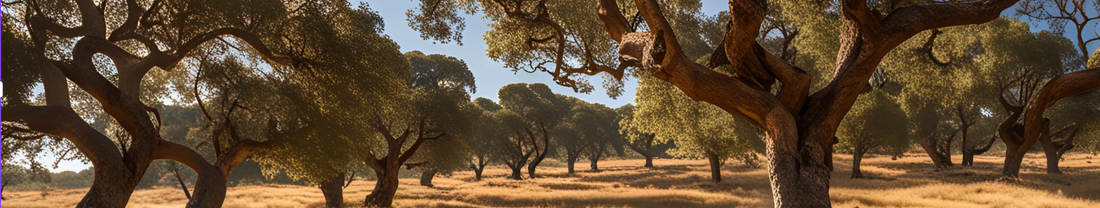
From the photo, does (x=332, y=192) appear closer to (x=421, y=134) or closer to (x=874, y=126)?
(x=421, y=134)

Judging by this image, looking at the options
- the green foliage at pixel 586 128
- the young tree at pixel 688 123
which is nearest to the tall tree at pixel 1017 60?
the young tree at pixel 688 123

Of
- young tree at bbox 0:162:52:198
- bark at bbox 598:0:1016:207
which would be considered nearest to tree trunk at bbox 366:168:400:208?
young tree at bbox 0:162:52:198

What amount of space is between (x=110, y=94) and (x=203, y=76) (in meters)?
3.82

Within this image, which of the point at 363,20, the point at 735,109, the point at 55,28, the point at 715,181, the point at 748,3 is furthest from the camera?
the point at 715,181

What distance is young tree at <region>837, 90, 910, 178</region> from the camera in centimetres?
3353

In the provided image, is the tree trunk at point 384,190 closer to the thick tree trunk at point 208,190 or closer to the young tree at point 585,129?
the thick tree trunk at point 208,190

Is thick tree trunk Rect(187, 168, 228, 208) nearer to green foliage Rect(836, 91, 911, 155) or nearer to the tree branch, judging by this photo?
the tree branch

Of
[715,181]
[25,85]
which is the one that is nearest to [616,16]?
[25,85]

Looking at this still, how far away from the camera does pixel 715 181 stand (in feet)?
114

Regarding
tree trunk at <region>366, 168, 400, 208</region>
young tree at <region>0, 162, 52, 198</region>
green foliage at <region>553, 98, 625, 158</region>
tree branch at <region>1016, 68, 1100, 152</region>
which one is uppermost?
green foliage at <region>553, 98, 625, 158</region>

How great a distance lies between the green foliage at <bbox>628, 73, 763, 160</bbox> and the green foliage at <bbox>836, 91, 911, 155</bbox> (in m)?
5.81

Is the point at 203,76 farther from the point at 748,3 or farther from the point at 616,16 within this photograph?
the point at 748,3

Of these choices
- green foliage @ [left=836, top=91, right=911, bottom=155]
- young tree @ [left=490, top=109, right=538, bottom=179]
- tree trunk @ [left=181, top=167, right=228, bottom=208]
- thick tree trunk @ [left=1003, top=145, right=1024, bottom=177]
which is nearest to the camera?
tree trunk @ [left=181, top=167, right=228, bottom=208]

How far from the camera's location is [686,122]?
74.5ft
